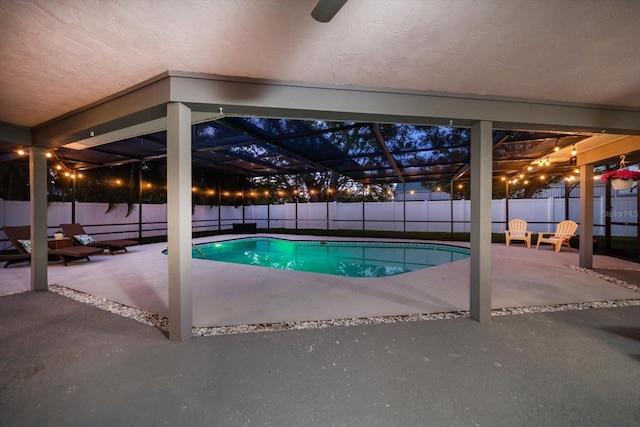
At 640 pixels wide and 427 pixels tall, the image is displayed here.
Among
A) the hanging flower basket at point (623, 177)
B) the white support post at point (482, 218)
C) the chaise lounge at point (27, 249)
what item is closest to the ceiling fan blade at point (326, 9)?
the white support post at point (482, 218)

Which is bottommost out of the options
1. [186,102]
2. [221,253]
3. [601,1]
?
[221,253]

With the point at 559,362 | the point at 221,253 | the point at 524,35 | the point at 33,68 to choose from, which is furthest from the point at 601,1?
the point at 221,253

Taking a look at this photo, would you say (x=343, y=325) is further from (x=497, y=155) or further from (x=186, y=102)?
(x=497, y=155)

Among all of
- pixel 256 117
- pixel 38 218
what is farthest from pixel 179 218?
pixel 38 218

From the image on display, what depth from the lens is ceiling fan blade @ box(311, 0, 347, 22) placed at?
107 centimetres

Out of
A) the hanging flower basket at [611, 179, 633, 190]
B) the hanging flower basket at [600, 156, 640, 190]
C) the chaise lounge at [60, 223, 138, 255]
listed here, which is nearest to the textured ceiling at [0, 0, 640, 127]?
the hanging flower basket at [600, 156, 640, 190]

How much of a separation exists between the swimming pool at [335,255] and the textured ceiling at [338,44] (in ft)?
15.3

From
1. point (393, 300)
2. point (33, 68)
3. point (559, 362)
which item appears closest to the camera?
point (559, 362)

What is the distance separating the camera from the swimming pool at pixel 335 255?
269 inches

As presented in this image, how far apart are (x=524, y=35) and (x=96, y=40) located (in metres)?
3.02

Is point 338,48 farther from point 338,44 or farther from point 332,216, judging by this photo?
point 332,216

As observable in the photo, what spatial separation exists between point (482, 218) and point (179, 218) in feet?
10.0

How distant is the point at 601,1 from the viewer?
1472mm

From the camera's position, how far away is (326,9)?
1111mm
